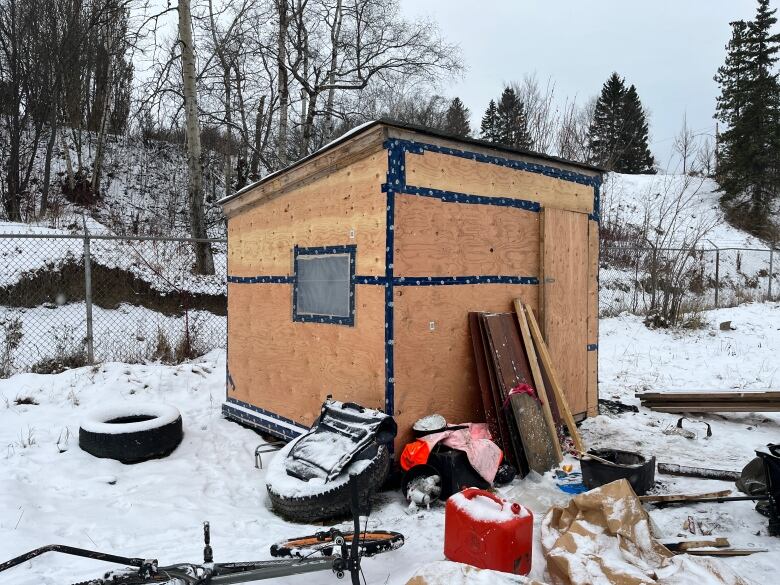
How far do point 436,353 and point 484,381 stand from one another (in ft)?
1.89

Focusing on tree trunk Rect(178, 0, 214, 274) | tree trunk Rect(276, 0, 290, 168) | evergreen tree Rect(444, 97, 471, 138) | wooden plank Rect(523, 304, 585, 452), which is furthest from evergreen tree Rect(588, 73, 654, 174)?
wooden plank Rect(523, 304, 585, 452)

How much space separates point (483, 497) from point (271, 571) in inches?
52.5

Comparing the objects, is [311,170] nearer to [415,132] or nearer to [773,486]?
[415,132]

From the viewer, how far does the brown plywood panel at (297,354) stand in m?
4.81

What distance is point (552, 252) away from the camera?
6.14 m

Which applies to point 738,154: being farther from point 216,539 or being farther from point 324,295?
point 216,539

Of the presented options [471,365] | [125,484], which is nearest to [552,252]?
[471,365]

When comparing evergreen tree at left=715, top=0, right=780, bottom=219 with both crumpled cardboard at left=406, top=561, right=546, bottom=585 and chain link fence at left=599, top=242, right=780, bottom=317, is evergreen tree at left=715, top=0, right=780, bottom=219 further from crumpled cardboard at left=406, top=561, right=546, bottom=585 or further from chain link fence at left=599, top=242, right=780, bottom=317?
crumpled cardboard at left=406, top=561, right=546, bottom=585

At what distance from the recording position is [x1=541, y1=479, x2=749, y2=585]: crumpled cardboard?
2.79 meters

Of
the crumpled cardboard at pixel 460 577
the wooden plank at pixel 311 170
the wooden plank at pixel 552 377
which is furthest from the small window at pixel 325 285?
the crumpled cardboard at pixel 460 577

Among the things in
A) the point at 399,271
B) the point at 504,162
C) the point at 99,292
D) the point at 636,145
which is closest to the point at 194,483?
the point at 399,271

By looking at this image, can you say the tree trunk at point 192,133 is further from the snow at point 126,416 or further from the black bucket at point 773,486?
the black bucket at point 773,486

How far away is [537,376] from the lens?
17.8 ft

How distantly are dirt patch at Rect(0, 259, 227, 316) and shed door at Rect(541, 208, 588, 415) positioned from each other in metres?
7.85
